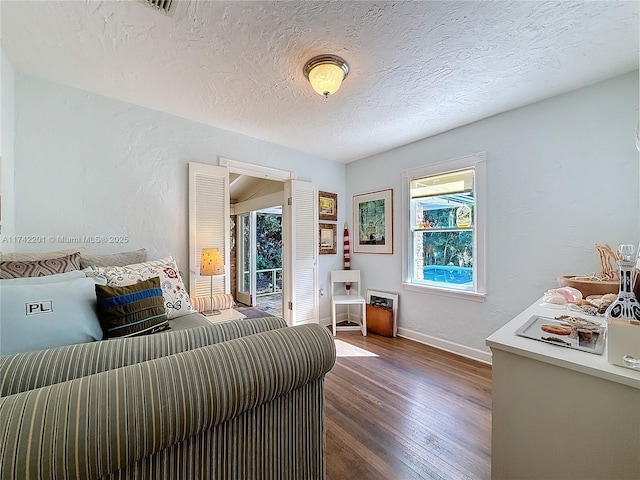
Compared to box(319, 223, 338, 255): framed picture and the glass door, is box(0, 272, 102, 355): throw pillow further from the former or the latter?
the glass door

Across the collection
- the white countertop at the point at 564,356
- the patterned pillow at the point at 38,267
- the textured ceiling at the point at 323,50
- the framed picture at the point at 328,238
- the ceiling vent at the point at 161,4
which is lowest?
the white countertop at the point at 564,356

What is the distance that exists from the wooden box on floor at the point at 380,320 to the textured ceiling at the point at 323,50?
2306mm

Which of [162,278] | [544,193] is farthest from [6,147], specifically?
[544,193]

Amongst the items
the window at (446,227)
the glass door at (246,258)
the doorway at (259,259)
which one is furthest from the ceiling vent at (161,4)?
the glass door at (246,258)

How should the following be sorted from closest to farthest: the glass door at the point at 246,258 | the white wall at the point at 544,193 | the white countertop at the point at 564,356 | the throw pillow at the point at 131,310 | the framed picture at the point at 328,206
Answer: the white countertop at the point at 564,356, the throw pillow at the point at 131,310, the white wall at the point at 544,193, the framed picture at the point at 328,206, the glass door at the point at 246,258

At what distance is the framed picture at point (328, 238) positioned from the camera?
3.81m

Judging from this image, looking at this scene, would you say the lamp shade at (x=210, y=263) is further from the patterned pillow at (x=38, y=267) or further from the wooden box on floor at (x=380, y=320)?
the wooden box on floor at (x=380, y=320)

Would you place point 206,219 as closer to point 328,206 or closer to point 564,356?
point 328,206

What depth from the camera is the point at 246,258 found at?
5.45m

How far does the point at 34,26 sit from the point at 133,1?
0.68 m

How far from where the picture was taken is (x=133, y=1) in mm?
1332

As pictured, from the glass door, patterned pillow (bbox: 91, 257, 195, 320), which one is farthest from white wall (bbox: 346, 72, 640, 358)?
the glass door

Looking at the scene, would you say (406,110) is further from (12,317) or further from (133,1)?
(12,317)

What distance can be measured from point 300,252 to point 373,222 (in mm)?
1110
